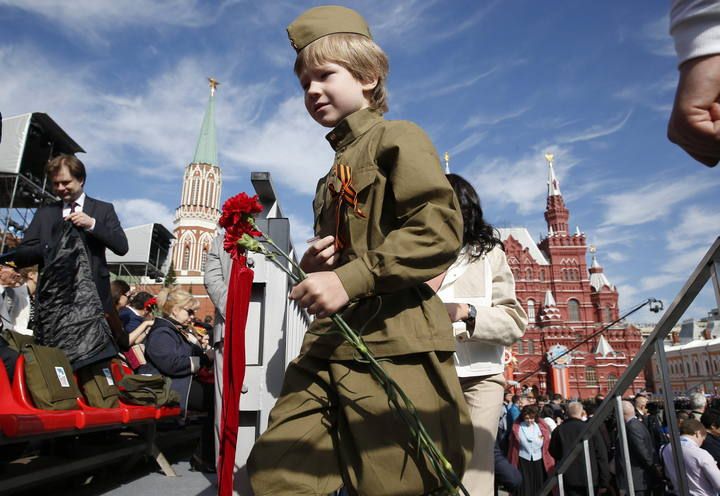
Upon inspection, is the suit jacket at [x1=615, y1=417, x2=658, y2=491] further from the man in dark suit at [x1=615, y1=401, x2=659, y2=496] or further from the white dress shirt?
the white dress shirt

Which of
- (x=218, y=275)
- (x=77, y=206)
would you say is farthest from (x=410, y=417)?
(x=77, y=206)

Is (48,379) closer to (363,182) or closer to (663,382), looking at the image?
(363,182)

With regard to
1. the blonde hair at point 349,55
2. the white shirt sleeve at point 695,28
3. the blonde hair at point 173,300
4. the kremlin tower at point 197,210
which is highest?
the kremlin tower at point 197,210

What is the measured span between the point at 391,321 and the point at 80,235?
2691 millimetres

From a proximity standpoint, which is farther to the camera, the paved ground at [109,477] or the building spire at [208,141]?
the building spire at [208,141]

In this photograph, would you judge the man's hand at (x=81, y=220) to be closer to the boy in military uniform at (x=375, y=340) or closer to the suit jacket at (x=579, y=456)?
the boy in military uniform at (x=375, y=340)

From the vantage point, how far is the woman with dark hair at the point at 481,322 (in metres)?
2.06

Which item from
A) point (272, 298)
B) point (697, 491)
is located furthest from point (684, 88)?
point (272, 298)

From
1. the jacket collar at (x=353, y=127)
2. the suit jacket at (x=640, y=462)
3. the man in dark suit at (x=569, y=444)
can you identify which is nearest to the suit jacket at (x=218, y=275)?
the jacket collar at (x=353, y=127)

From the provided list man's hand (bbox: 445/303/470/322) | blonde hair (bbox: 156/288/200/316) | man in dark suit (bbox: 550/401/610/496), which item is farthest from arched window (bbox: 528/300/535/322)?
man's hand (bbox: 445/303/470/322)

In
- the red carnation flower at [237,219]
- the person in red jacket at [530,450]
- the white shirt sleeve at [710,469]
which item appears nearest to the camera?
the red carnation flower at [237,219]

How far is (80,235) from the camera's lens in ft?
10.3

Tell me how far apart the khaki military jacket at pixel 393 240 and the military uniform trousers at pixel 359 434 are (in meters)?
0.07

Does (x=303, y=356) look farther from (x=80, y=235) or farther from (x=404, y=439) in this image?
(x=80, y=235)
